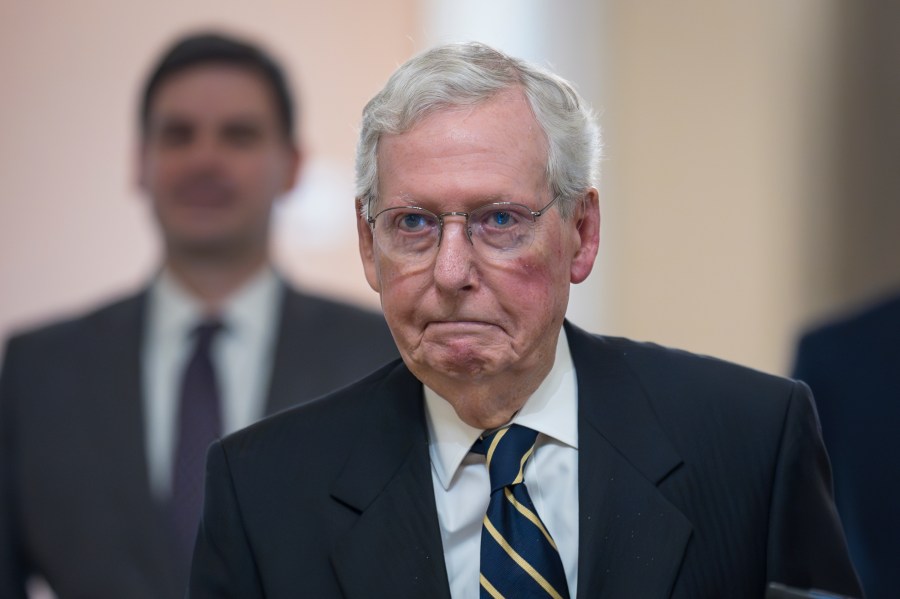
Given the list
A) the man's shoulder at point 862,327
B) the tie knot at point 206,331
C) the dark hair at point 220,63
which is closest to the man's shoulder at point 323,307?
the tie knot at point 206,331

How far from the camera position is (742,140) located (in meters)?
5.57

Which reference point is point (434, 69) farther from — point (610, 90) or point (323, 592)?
point (610, 90)

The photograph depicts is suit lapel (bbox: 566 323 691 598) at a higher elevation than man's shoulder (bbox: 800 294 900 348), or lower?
higher

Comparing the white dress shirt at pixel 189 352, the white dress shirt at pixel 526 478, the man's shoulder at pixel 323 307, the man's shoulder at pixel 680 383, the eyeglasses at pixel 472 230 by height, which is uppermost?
the eyeglasses at pixel 472 230

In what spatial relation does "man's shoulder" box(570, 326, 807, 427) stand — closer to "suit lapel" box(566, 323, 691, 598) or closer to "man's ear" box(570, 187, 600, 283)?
"suit lapel" box(566, 323, 691, 598)

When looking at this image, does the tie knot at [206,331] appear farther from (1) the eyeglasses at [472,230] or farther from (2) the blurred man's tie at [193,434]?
(1) the eyeglasses at [472,230]

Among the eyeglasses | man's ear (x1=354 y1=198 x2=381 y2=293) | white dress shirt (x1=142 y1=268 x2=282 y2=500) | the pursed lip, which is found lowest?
white dress shirt (x1=142 y1=268 x2=282 y2=500)

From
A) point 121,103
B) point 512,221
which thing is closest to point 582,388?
point 512,221

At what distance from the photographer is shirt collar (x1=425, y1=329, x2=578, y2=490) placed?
1942 mm

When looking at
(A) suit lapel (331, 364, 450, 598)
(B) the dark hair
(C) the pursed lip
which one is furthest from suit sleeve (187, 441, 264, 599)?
(B) the dark hair

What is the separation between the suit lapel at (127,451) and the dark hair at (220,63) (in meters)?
0.70

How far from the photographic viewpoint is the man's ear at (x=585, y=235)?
195 cm

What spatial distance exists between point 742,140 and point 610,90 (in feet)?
1.89

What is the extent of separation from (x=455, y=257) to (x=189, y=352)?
1.80 metres
